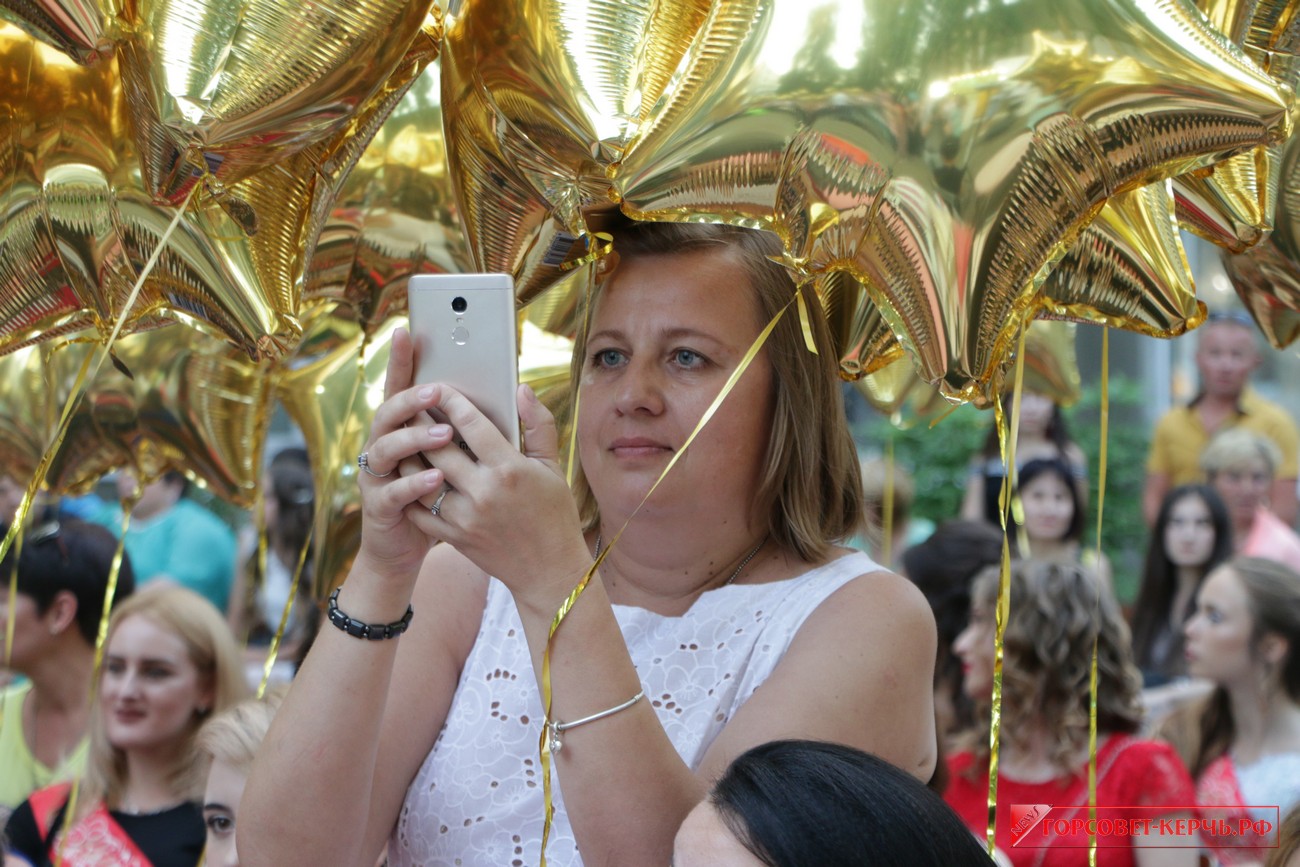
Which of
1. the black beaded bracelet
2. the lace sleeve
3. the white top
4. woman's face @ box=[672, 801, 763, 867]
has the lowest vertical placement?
the white top

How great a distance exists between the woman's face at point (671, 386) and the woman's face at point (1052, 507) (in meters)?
2.31

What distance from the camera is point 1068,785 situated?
2311mm

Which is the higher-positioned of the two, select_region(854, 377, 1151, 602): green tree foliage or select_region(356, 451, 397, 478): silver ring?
select_region(356, 451, 397, 478): silver ring

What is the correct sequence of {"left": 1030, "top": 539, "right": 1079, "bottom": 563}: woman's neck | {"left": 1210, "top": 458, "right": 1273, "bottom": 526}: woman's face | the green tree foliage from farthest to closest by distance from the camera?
the green tree foliage < {"left": 1210, "top": 458, "right": 1273, "bottom": 526}: woman's face < {"left": 1030, "top": 539, "right": 1079, "bottom": 563}: woman's neck

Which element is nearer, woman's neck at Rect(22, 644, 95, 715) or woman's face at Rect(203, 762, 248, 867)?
woman's face at Rect(203, 762, 248, 867)

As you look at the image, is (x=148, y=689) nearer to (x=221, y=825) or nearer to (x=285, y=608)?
(x=221, y=825)

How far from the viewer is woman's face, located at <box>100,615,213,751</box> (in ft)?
7.34

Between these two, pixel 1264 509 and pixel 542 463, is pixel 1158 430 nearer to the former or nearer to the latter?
pixel 1264 509

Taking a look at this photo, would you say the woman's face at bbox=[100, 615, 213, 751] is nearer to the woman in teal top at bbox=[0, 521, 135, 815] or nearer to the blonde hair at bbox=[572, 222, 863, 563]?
the woman in teal top at bbox=[0, 521, 135, 815]

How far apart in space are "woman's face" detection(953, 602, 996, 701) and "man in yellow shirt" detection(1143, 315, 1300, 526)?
1.42m

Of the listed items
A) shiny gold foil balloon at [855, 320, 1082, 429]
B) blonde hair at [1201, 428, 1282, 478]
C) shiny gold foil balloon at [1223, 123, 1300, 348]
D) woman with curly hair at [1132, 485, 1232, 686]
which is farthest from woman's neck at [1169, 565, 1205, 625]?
shiny gold foil balloon at [1223, 123, 1300, 348]

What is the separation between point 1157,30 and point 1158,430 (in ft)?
10.5

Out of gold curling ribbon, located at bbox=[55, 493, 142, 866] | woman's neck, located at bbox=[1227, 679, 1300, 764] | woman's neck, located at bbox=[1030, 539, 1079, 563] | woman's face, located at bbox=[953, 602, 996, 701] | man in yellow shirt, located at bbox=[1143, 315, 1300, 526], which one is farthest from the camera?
man in yellow shirt, located at bbox=[1143, 315, 1300, 526]

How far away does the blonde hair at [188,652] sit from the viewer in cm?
223
